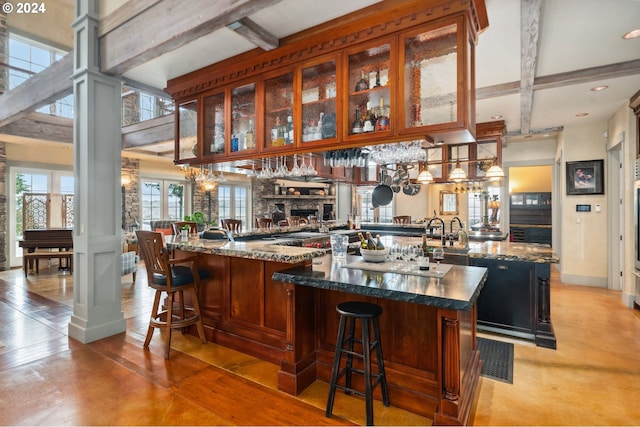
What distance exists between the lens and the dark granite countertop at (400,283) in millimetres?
1733

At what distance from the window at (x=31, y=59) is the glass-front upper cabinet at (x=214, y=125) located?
15.3ft

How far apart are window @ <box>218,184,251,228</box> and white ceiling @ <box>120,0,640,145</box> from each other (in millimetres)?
6956

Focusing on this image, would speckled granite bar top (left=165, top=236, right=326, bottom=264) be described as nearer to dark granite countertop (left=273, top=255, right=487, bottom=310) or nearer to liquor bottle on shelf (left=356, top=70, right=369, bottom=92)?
dark granite countertop (left=273, top=255, right=487, bottom=310)

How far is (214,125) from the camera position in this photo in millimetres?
3760

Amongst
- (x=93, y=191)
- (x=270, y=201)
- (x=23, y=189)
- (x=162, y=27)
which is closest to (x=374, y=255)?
(x=162, y=27)

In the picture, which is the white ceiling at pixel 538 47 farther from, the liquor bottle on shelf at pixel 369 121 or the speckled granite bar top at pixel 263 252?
the speckled granite bar top at pixel 263 252

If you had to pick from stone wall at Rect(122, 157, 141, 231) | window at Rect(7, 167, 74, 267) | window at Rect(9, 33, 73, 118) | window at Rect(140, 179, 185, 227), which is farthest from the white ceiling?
window at Rect(140, 179, 185, 227)

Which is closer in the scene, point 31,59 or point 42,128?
point 42,128

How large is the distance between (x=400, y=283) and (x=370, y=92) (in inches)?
61.3

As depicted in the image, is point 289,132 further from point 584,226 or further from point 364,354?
point 584,226

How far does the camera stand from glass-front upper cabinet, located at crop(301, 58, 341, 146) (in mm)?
2857

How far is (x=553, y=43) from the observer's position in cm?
302

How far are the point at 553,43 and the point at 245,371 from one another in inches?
155

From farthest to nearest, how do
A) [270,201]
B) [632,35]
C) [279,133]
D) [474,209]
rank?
[270,201]
[474,209]
[279,133]
[632,35]
